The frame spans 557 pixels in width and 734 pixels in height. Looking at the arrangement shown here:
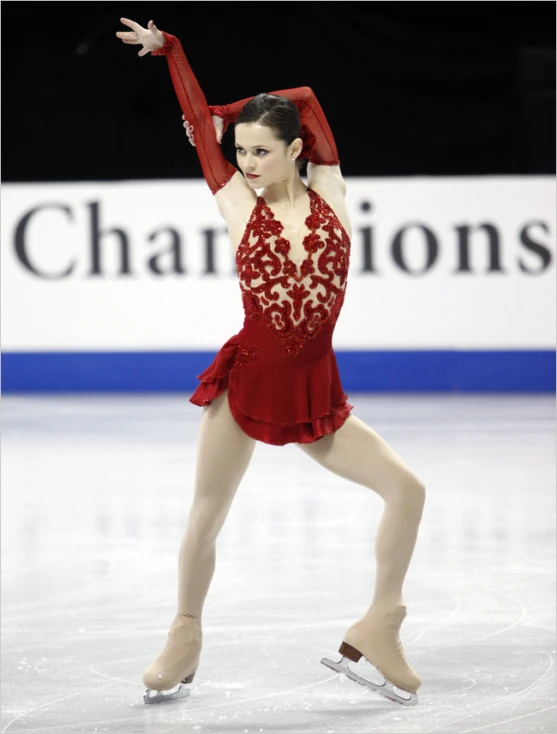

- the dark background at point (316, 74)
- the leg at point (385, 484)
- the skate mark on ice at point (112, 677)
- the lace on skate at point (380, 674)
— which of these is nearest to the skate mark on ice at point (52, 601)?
the skate mark on ice at point (112, 677)

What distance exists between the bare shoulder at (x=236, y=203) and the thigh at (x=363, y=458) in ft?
1.70

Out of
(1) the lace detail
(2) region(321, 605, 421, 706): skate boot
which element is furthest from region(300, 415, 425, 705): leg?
(1) the lace detail

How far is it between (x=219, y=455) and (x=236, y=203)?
603 mm

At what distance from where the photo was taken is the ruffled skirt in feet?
9.14

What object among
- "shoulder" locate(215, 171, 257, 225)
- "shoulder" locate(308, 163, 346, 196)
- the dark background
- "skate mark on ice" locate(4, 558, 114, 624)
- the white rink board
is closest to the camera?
"shoulder" locate(215, 171, 257, 225)

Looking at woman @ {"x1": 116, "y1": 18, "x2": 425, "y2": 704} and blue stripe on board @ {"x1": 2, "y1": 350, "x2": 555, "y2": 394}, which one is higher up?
woman @ {"x1": 116, "y1": 18, "x2": 425, "y2": 704}

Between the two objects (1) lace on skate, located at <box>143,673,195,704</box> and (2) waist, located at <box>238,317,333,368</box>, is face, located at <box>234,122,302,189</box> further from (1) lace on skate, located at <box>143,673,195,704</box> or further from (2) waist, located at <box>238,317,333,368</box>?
(1) lace on skate, located at <box>143,673,195,704</box>

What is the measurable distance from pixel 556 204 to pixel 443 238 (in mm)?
992

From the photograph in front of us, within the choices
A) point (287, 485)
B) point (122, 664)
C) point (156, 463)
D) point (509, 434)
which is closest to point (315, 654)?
point (122, 664)

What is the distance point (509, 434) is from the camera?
7.39 metres

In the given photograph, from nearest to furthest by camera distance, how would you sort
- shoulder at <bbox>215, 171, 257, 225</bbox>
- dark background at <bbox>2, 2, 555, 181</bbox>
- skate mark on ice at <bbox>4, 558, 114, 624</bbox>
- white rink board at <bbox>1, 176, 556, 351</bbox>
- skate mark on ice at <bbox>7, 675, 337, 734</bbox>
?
skate mark on ice at <bbox>7, 675, 337, 734</bbox> → shoulder at <bbox>215, 171, 257, 225</bbox> → skate mark on ice at <bbox>4, 558, 114, 624</bbox> → white rink board at <bbox>1, 176, 556, 351</bbox> → dark background at <bbox>2, 2, 555, 181</bbox>

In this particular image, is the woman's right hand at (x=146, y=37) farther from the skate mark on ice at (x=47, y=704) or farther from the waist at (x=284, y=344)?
the skate mark on ice at (x=47, y=704)

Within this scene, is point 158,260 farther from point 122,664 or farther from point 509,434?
point 122,664

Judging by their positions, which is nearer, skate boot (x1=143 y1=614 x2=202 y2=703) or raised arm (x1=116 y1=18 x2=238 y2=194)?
skate boot (x1=143 y1=614 x2=202 y2=703)
